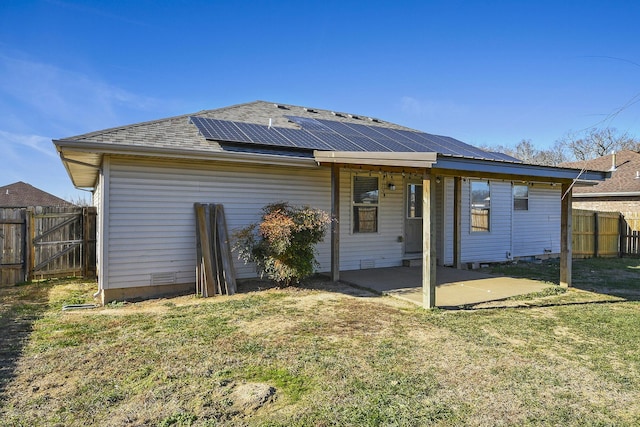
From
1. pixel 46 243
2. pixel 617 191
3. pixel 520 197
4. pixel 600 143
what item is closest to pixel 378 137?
pixel 520 197

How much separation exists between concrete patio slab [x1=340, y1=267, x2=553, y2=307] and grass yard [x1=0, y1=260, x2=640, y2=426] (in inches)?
26.4

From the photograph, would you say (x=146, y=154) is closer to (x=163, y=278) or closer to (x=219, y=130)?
(x=219, y=130)

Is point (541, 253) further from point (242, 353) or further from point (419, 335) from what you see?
point (242, 353)

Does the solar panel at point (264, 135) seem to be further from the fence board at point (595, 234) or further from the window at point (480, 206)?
the fence board at point (595, 234)

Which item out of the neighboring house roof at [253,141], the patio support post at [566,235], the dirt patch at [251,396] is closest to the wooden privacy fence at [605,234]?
the patio support post at [566,235]

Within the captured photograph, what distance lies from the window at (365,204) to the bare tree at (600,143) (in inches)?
1081

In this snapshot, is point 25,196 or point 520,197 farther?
point 25,196


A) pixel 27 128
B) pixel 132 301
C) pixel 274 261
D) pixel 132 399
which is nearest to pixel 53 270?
pixel 132 301

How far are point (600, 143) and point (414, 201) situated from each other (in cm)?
3191

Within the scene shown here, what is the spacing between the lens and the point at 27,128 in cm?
3038

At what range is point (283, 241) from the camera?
6.57m

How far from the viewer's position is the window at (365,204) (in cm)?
894

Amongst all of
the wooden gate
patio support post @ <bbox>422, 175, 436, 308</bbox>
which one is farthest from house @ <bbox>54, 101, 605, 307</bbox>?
the wooden gate

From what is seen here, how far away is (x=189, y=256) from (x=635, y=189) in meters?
16.8
